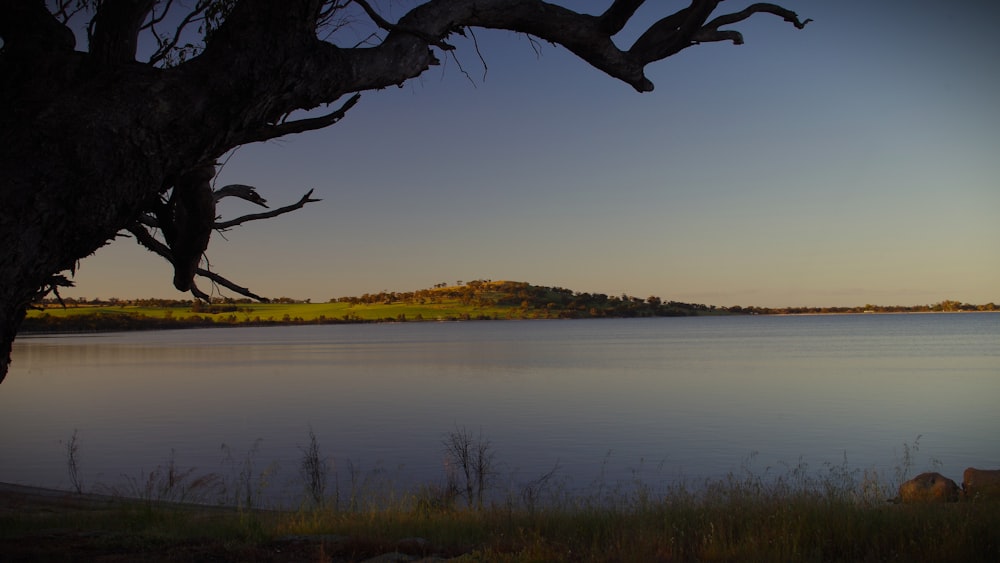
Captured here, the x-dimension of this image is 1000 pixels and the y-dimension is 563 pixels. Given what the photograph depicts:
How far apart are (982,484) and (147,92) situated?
14113 mm

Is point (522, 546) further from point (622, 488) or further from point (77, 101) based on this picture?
point (622, 488)

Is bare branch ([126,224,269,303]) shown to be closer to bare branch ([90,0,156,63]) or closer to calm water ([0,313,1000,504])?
bare branch ([90,0,156,63])

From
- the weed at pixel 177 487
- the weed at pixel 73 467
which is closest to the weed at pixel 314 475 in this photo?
the weed at pixel 177 487

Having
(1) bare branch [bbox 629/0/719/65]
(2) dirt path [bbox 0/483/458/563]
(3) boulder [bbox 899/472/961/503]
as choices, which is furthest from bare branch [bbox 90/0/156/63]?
(3) boulder [bbox 899/472/961/503]

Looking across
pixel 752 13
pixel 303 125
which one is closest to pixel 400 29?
pixel 303 125

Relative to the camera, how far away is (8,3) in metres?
5.00

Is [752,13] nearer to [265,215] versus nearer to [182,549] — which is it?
[265,215]

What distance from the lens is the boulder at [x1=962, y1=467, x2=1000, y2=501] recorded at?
11.9 meters

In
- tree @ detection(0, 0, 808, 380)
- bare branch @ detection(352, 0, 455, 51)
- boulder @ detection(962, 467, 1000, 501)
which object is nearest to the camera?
tree @ detection(0, 0, 808, 380)

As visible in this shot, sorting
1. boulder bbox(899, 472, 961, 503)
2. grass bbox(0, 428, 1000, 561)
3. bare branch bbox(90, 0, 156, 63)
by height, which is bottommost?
boulder bbox(899, 472, 961, 503)

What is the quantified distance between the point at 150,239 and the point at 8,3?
267 cm

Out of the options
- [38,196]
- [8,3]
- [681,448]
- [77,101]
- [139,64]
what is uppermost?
[8,3]

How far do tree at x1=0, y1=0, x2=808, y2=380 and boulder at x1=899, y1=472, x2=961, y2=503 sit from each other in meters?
9.94

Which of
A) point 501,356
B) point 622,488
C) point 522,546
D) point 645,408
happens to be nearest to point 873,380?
point 645,408
